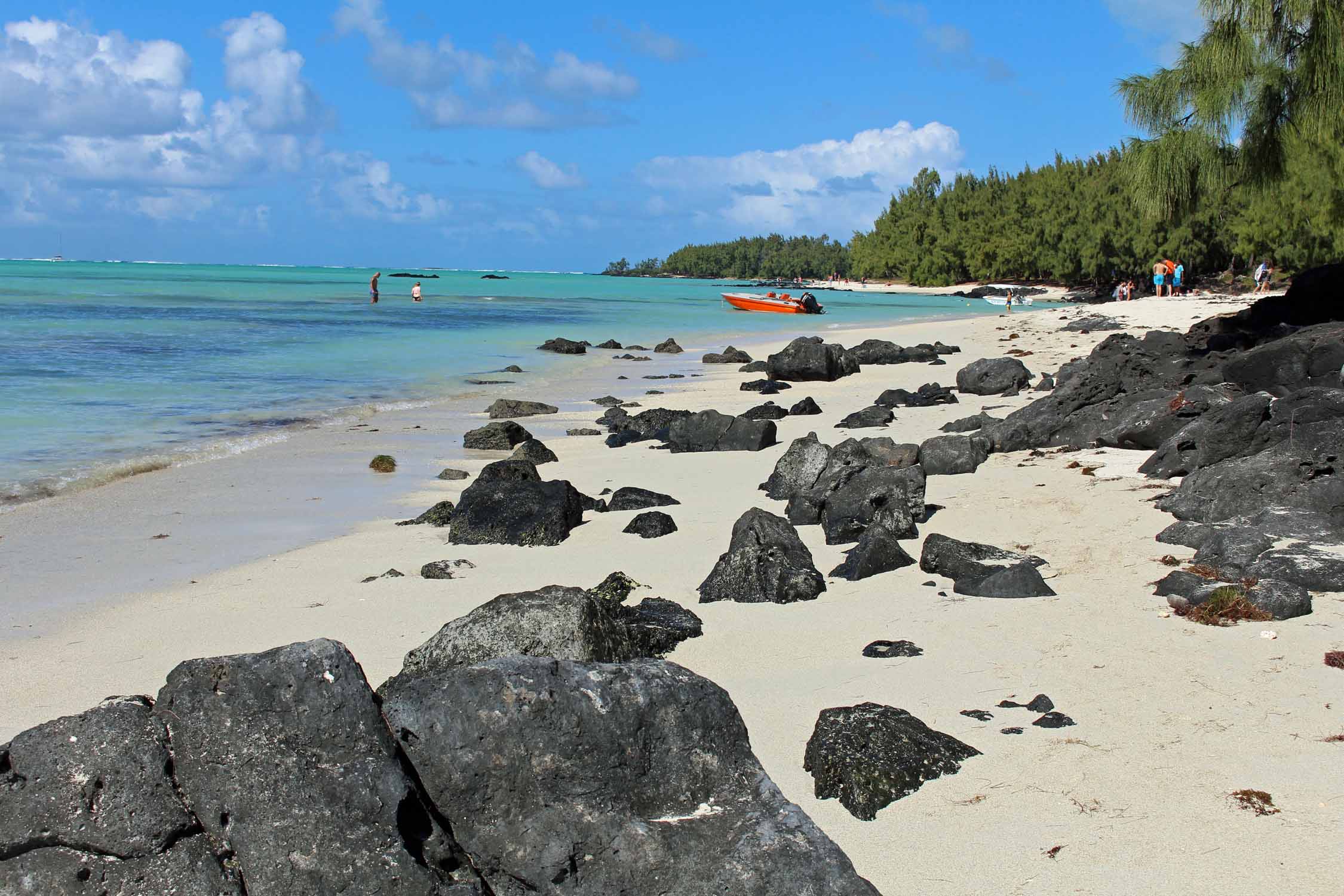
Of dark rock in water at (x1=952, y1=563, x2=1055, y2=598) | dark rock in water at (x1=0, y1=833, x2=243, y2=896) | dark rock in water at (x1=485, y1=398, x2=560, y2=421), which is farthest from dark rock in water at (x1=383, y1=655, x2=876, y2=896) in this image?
dark rock in water at (x1=485, y1=398, x2=560, y2=421)

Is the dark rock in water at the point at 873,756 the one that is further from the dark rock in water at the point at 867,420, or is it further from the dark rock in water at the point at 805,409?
the dark rock in water at the point at 805,409

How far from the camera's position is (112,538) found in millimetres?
8602

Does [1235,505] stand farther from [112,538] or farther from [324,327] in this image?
[324,327]

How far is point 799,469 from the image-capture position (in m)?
9.41

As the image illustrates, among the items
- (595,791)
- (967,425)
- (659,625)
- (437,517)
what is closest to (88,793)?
(595,791)

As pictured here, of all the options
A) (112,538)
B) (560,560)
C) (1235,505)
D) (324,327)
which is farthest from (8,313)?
(1235,505)

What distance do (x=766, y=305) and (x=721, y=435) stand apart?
140 ft

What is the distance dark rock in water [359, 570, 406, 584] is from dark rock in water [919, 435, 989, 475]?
5.01m

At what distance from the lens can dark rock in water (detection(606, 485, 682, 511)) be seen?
29.7 ft

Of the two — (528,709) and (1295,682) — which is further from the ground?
(528,709)

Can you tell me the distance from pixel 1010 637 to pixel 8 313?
4790cm

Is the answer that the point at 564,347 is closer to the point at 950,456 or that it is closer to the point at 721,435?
the point at 721,435

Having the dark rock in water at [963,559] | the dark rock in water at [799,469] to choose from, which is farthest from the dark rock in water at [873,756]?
the dark rock in water at [799,469]

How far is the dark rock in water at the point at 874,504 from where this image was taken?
25.6 ft
